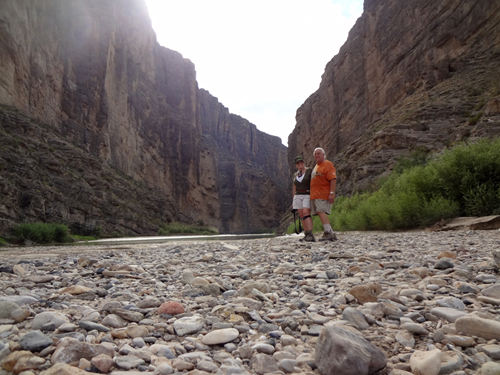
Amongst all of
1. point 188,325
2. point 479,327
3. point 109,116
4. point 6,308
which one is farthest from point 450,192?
point 109,116

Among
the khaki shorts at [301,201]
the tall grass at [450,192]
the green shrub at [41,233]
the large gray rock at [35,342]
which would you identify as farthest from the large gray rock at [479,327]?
the green shrub at [41,233]

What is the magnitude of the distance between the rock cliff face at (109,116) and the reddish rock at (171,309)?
840 inches

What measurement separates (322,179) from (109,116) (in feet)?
174

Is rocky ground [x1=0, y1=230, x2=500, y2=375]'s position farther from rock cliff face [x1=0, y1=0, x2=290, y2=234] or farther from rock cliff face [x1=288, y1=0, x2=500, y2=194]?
rock cliff face [x1=0, y1=0, x2=290, y2=234]

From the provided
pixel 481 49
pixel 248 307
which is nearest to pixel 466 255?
pixel 248 307

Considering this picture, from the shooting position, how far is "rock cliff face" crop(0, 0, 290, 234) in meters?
31.6

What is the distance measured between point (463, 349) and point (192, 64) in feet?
346

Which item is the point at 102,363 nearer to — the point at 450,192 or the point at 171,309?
the point at 171,309

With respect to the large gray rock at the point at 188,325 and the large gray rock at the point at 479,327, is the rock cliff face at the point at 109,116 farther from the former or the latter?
the large gray rock at the point at 479,327

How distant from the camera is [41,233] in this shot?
729 inches

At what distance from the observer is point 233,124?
468 feet

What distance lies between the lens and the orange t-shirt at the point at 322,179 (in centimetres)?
697

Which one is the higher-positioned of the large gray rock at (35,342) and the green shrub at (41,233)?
the green shrub at (41,233)

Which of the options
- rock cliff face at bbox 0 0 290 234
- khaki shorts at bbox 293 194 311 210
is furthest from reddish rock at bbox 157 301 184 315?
rock cliff face at bbox 0 0 290 234
